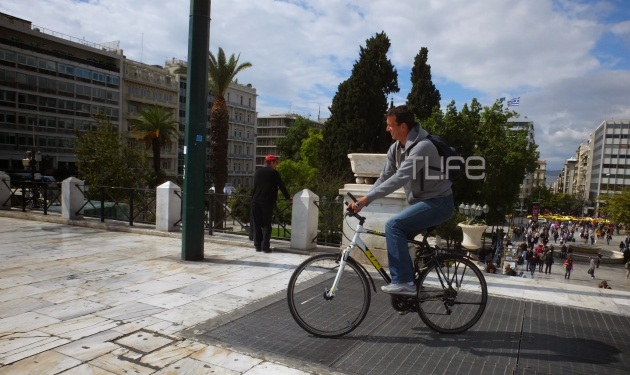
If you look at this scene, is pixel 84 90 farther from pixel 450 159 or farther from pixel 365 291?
pixel 450 159

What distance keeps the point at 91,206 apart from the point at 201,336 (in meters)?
10.5

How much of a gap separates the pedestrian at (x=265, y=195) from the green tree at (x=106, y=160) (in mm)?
18663

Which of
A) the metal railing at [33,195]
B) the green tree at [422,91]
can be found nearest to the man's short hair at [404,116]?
the metal railing at [33,195]

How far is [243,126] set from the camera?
99.9 meters

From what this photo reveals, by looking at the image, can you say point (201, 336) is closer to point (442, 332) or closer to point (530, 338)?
point (442, 332)

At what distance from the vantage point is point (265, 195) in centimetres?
777

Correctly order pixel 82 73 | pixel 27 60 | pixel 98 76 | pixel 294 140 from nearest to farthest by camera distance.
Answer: pixel 27 60 < pixel 82 73 < pixel 98 76 < pixel 294 140

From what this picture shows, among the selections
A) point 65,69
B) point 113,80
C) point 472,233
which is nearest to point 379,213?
point 472,233

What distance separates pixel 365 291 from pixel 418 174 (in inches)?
46.8

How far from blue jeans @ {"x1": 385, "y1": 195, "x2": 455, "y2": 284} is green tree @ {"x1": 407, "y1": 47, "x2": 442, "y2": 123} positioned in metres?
38.3

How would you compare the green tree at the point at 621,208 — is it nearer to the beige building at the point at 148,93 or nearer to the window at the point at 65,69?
the beige building at the point at 148,93

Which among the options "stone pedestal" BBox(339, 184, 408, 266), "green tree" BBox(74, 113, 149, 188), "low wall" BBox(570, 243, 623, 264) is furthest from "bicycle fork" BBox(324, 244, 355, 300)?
"low wall" BBox(570, 243, 623, 264)

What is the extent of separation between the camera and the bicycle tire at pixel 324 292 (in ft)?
12.8

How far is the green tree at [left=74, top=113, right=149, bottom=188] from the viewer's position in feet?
79.3
